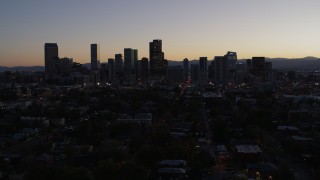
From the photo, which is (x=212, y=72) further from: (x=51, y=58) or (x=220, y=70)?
(x=51, y=58)

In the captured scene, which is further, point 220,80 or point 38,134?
point 220,80

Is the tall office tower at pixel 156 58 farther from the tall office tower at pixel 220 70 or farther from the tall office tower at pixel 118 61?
the tall office tower at pixel 118 61

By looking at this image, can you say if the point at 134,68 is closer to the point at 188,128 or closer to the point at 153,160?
the point at 188,128

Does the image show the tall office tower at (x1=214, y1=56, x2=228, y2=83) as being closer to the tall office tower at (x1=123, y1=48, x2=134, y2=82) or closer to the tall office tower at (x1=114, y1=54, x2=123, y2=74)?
the tall office tower at (x1=123, y1=48, x2=134, y2=82)

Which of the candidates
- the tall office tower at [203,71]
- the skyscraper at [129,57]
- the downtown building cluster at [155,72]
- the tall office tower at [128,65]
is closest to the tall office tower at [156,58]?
the downtown building cluster at [155,72]

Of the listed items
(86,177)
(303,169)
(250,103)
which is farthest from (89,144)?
(250,103)

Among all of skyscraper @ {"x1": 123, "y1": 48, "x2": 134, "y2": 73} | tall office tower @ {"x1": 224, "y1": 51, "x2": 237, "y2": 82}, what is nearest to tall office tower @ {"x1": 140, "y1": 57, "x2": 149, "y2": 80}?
skyscraper @ {"x1": 123, "y1": 48, "x2": 134, "y2": 73}

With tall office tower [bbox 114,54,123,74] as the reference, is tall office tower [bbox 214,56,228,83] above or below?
below
